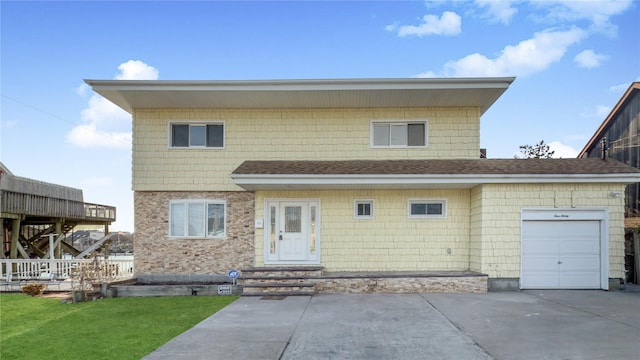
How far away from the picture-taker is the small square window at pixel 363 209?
12.5 metres

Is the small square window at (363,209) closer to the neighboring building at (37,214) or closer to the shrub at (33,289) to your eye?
the shrub at (33,289)

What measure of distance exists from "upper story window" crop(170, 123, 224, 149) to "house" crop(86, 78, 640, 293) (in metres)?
0.04

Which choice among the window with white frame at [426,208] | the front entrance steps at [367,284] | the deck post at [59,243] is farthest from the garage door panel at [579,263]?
the deck post at [59,243]

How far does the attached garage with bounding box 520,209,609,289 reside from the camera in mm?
11016

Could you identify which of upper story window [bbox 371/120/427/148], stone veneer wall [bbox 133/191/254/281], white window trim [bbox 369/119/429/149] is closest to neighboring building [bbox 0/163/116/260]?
stone veneer wall [bbox 133/191/254/281]

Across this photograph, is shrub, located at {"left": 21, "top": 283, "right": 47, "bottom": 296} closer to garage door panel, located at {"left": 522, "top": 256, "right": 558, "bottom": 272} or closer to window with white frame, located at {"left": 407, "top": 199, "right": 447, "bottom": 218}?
window with white frame, located at {"left": 407, "top": 199, "right": 447, "bottom": 218}

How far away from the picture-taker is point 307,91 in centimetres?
1171

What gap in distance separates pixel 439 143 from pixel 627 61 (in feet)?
28.2

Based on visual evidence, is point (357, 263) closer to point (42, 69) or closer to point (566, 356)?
point (566, 356)

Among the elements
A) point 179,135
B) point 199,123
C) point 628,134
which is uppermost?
point 628,134

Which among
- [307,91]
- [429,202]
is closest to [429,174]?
[429,202]

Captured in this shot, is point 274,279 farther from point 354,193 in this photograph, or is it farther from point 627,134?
point 627,134

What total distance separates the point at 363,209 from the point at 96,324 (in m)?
7.61

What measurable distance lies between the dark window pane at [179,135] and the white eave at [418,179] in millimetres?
2878
